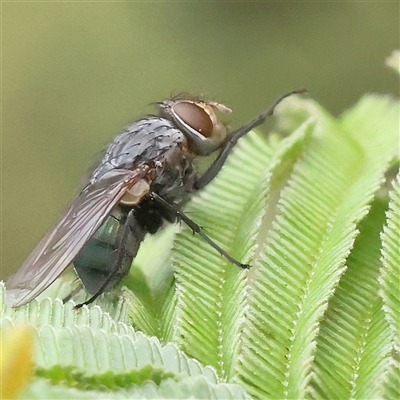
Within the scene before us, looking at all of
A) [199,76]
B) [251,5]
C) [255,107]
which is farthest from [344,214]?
[251,5]

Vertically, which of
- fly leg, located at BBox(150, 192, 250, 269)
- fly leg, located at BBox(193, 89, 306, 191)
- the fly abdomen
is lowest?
the fly abdomen

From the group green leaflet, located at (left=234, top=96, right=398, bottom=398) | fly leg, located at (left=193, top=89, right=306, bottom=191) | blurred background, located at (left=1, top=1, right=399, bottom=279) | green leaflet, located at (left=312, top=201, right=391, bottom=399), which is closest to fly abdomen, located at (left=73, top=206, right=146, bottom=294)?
fly leg, located at (left=193, top=89, right=306, bottom=191)

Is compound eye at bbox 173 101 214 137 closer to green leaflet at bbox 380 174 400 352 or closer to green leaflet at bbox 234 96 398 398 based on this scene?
green leaflet at bbox 234 96 398 398

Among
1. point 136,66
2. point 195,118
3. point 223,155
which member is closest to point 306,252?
point 223,155

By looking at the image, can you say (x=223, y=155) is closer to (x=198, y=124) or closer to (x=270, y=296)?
(x=198, y=124)

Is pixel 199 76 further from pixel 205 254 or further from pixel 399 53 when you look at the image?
pixel 205 254

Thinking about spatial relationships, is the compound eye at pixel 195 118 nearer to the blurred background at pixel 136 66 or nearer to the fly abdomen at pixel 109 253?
the fly abdomen at pixel 109 253

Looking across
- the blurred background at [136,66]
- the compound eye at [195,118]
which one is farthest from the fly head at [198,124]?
the blurred background at [136,66]
